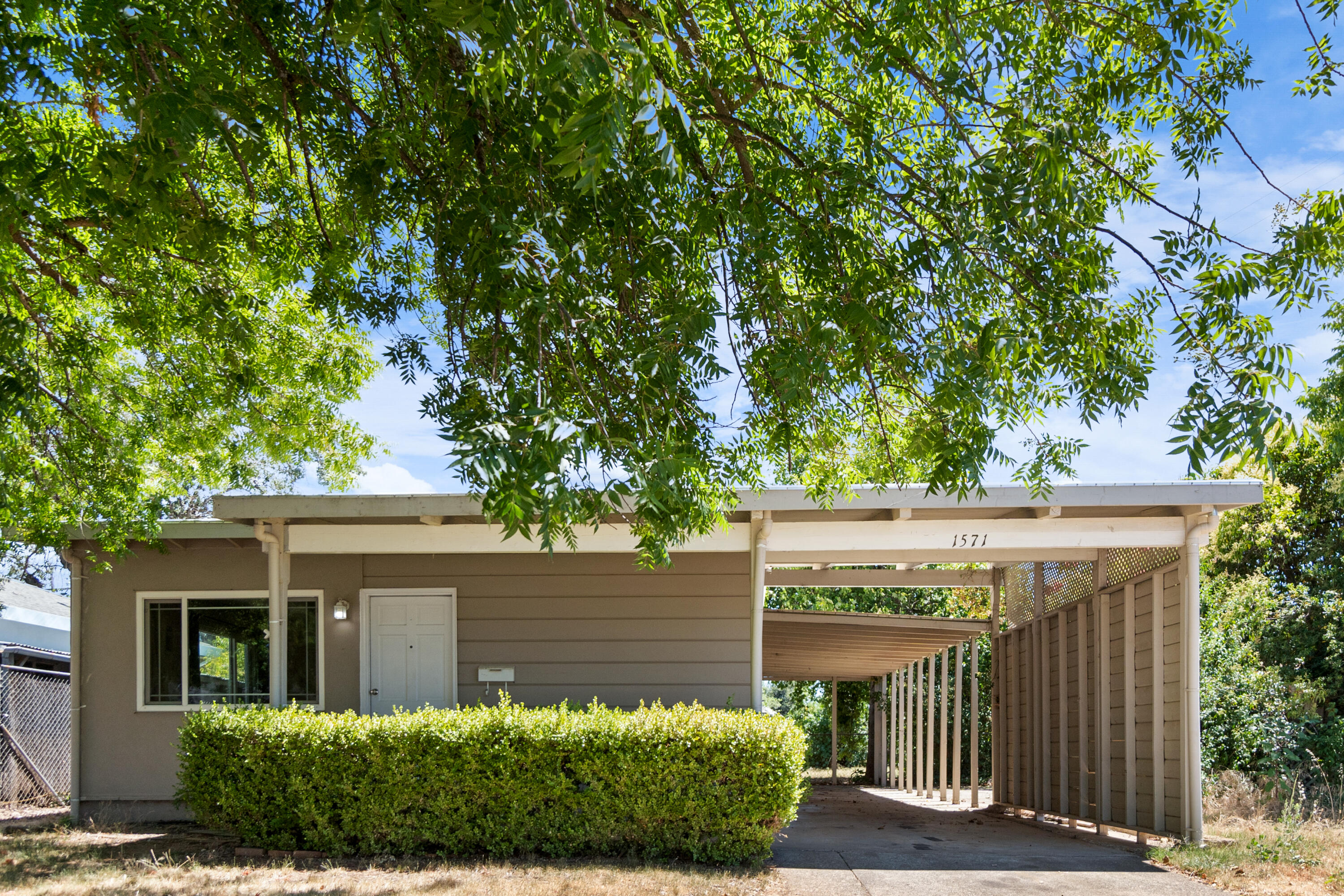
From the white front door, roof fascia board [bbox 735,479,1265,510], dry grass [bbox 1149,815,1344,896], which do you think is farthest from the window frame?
dry grass [bbox 1149,815,1344,896]

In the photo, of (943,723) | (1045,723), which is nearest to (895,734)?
(943,723)

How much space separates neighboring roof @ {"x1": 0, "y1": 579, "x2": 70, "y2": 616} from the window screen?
25.1ft

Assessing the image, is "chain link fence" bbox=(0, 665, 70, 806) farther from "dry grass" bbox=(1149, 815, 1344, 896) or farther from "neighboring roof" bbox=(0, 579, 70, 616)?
"dry grass" bbox=(1149, 815, 1344, 896)

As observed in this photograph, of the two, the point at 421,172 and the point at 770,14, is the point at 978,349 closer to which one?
the point at 770,14

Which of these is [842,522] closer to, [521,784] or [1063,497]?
[1063,497]

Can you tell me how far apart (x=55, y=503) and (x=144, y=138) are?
21.4ft

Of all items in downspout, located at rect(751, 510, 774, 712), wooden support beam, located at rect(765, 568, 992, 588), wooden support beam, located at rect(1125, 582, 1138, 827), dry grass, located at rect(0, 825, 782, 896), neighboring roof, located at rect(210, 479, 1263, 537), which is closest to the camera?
dry grass, located at rect(0, 825, 782, 896)

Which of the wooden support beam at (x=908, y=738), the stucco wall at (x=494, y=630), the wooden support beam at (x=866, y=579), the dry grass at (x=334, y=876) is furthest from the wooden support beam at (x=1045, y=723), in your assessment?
the dry grass at (x=334, y=876)

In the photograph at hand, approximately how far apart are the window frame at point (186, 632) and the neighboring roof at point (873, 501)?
5.29 ft

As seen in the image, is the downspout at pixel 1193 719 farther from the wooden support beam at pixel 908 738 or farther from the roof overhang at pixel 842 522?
the wooden support beam at pixel 908 738

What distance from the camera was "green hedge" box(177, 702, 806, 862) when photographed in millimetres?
7422

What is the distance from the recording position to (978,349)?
4555 mm

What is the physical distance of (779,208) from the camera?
5172 millimetres

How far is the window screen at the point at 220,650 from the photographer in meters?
10.3
